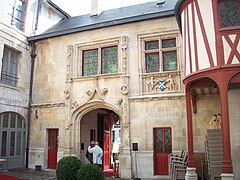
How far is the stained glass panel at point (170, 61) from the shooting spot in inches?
388

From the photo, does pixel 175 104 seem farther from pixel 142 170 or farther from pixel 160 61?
pixel 142 170

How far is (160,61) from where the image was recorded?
991 centimetres

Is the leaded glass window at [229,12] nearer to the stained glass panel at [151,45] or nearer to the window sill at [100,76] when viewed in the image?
the stained glass panel at [151,45]

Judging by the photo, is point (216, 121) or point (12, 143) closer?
point (216, 121)

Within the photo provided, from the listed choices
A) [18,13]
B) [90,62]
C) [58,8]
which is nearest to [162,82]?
[90,62]

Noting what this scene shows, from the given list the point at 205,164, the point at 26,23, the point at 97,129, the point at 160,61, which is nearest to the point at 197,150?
the point at 205,164

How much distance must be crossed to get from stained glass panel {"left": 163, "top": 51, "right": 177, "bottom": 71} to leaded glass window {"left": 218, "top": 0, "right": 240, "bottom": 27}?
328 centimetres

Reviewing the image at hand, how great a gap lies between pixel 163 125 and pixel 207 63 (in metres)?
3.44

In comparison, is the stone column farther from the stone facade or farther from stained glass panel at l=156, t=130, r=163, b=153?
stained glass panel at l=156, t=130, r=163, b=153

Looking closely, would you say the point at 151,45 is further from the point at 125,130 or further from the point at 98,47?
the point at 125,130

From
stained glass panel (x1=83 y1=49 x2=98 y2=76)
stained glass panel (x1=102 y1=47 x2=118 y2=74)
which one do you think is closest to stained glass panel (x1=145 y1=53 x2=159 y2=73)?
stained glass panel (x1=102 y1=47 x2=118 y2=74)

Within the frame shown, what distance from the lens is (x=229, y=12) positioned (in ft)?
21.9

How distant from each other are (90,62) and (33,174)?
4696 millimetres

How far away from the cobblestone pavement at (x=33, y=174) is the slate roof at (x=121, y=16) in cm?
541
